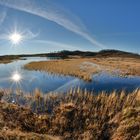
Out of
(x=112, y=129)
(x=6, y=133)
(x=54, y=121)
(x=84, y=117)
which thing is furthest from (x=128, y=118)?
(x=6, y=133)

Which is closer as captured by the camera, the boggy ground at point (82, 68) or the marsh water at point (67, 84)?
the marsh water at point (67, 84)

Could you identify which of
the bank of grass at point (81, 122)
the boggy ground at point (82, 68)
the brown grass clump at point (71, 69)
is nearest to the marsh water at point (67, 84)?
the brown grass clump at point (71, 69)

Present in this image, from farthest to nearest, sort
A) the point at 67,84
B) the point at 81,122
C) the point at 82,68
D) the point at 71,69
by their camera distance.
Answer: the point at 82,68 < the point at 71,69 < the point at 67,84 < the point at 81,122

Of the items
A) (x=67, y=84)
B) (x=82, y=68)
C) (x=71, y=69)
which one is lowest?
(x=67, y=84)

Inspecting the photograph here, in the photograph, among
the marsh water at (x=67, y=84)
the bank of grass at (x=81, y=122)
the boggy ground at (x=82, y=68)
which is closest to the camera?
the bank of grass at (x=81, y=122)

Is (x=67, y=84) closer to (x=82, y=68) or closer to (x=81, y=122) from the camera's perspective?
(x=81, y=122)

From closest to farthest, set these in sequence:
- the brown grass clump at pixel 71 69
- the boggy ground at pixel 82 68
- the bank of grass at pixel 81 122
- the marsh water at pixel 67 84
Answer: the bank of grass at pixel 81 122, the marsh water at pixel 67 84, the brown grass clump at pixel 71 69, the boggy ground at pixel 82 68

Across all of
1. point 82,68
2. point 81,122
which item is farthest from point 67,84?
point 82,68

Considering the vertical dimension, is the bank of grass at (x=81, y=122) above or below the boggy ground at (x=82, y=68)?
below

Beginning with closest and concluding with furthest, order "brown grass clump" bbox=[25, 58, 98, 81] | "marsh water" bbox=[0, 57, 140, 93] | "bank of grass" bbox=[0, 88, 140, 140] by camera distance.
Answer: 1. "bank of grass" bbox=[0, 88, 140, 140]
2. "marsh water" bbox=[0, 57, 140, 93]
3. "brown grass clump" bbox=[25, 58, 98, 81]

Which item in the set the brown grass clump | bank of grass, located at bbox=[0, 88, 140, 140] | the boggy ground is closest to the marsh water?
the brown grass clump

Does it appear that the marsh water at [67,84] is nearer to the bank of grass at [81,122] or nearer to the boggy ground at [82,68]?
the boggy ground at [82,68]

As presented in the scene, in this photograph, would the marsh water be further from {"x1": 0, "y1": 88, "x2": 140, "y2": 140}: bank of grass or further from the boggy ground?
{"x1": 0, "y1": 88, "x2": 140, "y2": 140}: bank of grass

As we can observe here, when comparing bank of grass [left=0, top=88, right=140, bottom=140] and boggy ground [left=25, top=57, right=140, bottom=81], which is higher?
boggy ground [left=25, top=57, right=140, bottom=81]
